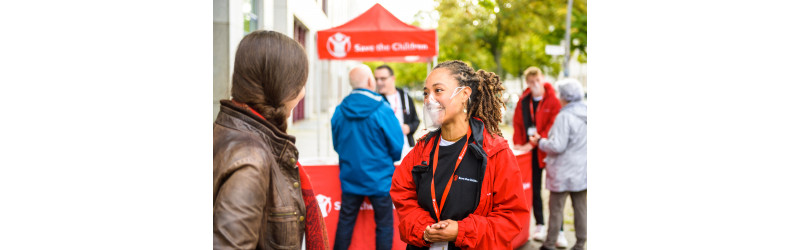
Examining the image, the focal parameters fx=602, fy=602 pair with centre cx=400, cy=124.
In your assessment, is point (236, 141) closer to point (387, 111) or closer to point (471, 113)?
point (471, 113)

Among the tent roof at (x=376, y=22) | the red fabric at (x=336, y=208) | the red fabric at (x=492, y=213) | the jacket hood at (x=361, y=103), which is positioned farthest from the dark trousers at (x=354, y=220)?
the tent roof at (x=376, y=22)

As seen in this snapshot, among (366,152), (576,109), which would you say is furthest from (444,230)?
(576,109)

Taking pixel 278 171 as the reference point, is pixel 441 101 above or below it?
above

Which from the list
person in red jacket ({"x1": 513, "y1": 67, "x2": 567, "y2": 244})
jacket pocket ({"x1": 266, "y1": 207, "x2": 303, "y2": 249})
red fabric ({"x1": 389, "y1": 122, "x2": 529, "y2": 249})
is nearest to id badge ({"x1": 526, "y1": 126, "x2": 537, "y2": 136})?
person in red jacket ({"x1": 513, "y1": 67, "x2": 567, "y2": 244})

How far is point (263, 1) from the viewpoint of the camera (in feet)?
17.3

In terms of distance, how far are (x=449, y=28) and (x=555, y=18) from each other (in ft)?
13.4

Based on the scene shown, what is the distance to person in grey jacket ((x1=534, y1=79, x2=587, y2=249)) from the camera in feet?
16.8

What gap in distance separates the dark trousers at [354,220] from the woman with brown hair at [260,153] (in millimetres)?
2506

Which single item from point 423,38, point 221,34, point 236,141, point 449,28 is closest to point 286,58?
point 236,141

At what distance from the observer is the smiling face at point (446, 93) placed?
8.09ft

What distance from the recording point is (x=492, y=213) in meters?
2.39

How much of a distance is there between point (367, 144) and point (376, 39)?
2.80 meters

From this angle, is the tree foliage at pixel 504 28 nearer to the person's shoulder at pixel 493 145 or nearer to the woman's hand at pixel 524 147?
the woman's hand at pixel 524 147

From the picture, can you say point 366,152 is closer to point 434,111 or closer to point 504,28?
point 434,111
